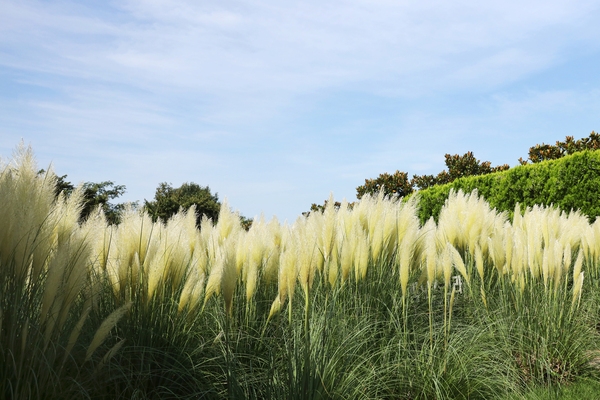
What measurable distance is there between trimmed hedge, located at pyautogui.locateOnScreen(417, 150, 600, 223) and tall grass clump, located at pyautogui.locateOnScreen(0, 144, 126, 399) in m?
6.98

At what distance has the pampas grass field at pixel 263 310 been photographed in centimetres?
276

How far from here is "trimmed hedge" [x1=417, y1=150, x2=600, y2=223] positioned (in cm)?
966

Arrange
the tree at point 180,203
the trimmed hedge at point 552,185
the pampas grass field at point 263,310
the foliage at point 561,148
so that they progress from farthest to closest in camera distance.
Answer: the tree at point 180,203, the foliage at point 561,148, the trimmed hedge at point 552,185, the pampas grass field at point 263,310

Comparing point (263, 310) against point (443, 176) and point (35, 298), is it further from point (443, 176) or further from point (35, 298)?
Result: point (443, 176)

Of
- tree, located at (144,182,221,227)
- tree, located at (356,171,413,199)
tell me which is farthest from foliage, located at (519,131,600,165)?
tree, located at (144,182,221,227)

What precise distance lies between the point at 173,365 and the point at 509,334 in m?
3.20

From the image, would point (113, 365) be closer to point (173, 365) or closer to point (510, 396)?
point (173, 365)

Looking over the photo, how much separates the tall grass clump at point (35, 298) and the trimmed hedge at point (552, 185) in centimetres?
698

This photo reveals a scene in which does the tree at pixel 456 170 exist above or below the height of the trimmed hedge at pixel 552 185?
above

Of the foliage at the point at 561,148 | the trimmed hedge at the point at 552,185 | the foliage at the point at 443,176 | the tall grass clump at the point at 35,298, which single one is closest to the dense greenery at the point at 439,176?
the foliage at the point at 443,176

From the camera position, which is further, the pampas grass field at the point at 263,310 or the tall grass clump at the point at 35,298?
the pampas grass field at the point at 263,310

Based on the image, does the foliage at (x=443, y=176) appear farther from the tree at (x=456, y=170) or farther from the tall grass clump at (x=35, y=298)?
the tall grass clump at (x=35, y=298)

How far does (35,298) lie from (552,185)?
31.1ft

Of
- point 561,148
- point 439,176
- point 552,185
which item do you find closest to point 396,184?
point 439,176
